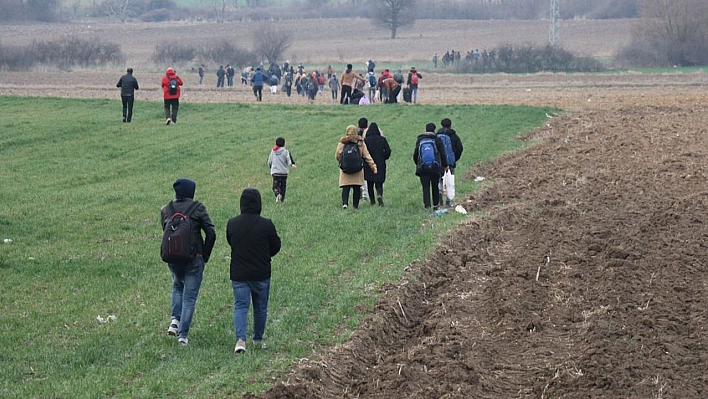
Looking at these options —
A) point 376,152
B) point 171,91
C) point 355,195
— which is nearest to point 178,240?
point 355,195

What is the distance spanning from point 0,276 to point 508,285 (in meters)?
6.99

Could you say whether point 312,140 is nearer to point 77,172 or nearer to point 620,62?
point 77,172

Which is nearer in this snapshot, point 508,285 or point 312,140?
point 508,285

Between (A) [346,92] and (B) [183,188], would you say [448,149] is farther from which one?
(A) [346,92]

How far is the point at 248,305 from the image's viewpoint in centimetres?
1079

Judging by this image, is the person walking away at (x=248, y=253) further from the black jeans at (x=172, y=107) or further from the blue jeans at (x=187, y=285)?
the black jeans at (x=172, y=107)

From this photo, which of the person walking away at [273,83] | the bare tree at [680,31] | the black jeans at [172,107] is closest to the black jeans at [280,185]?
the black jeans at [172,107]

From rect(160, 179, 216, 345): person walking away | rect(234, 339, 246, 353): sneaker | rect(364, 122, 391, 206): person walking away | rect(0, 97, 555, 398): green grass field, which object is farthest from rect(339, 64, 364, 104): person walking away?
rect(234, 339, 246, 353): sneaker

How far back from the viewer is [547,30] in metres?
116

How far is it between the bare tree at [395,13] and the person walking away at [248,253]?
108892 millimetres

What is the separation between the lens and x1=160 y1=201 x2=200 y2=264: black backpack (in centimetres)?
1063

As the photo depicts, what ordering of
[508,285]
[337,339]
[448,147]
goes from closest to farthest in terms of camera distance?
1. [337,339]
2. [508,285]
3. [448,147]

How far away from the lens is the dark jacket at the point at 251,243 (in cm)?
1061

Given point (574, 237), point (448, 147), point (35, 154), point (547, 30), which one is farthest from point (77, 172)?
point (547, 30)
